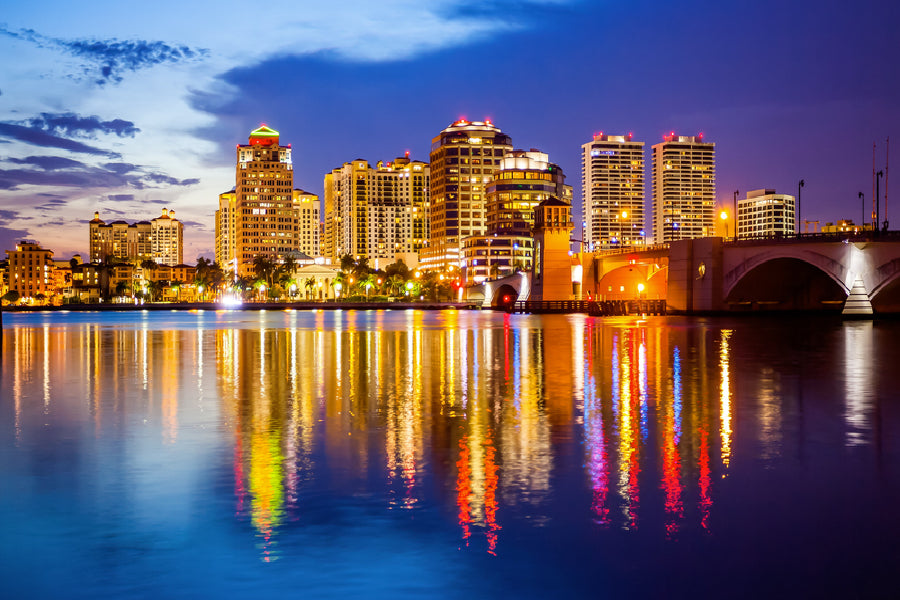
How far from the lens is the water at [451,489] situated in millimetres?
10047

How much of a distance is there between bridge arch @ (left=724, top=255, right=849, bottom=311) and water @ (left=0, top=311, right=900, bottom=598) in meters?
83.0

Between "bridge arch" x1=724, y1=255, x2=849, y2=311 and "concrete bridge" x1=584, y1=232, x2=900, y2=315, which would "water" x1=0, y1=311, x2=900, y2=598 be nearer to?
"concrete bridge" x1=584, y1=232, x2=900, y2=315

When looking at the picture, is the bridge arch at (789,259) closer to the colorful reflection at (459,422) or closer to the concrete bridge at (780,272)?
the concrete bridge at (780,272)

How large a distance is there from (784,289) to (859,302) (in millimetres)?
27451

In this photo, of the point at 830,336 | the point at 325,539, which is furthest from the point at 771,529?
the point at 830,336

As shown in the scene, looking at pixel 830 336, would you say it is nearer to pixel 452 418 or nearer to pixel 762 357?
pixel 762 357

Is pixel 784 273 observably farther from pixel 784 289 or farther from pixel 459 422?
pixel 459 422

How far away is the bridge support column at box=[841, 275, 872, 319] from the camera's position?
300 feet

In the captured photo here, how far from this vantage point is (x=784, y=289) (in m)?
119

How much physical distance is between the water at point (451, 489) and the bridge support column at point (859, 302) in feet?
221

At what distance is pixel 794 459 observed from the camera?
1666cm

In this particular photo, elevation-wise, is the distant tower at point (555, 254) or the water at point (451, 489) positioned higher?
the distant tower at point (555, 254)

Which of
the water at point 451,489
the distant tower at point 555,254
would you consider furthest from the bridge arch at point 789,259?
the water at point 451,489

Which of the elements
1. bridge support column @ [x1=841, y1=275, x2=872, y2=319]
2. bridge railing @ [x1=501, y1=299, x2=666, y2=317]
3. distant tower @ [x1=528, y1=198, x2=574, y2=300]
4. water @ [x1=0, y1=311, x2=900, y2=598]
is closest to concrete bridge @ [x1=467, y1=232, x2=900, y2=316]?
bridge support column @ [x1=841, y1=275, x2=872, y2=319]
